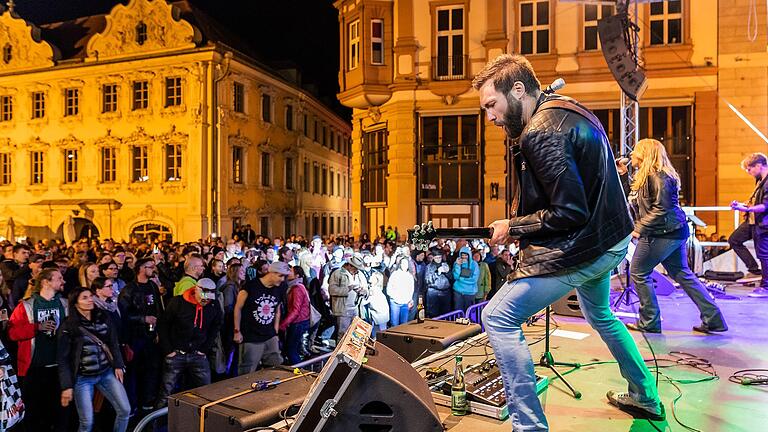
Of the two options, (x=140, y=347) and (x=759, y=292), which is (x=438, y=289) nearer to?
(x=759, y=292)

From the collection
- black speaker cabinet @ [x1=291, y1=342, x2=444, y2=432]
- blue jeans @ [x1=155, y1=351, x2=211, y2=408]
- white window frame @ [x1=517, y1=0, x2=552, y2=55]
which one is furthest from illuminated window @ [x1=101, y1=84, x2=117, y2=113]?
black speaker cabinet @ [x1=291, y1=342, x2=444, y2=432]

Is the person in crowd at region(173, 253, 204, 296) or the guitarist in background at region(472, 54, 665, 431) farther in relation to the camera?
the person in crowd at region(173, 253, 204, 296)

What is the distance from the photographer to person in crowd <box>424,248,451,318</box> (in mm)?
12422

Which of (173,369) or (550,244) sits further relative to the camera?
(173,369)

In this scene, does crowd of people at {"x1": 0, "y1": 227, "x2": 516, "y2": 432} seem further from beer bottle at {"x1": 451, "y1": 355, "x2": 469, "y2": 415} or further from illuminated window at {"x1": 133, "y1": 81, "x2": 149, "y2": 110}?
illuminated window at {"x1": 133, "y1": 81, "x2": 149, "y2": 110}

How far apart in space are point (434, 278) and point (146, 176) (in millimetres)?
23126

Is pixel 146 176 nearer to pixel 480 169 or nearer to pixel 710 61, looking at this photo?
pixel 480 169

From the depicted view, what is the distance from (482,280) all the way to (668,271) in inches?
300

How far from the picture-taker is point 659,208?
523cm

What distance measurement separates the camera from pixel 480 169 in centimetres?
2350

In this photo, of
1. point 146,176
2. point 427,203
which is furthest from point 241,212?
point 427,203

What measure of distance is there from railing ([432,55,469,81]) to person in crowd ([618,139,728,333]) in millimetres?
18669

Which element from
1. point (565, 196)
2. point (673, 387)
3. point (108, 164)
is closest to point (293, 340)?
point (673, 387)

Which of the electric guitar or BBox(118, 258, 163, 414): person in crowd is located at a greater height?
the electric guitar
